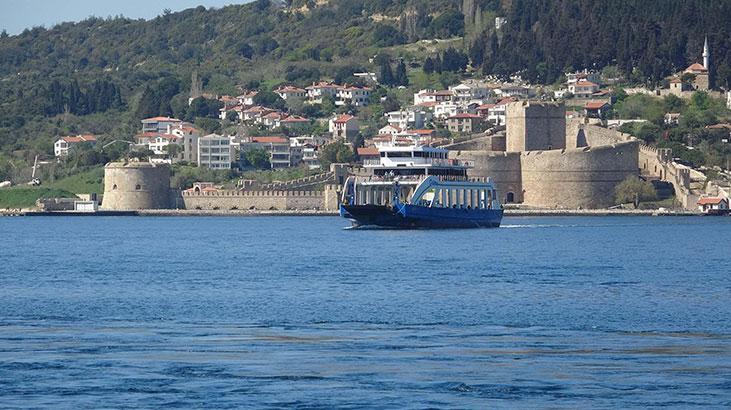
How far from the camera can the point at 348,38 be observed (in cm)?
14575

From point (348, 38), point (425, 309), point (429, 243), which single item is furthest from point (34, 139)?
point (425, 309)

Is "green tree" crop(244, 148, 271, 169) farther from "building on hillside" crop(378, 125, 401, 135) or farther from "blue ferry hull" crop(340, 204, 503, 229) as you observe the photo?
"blue ferry hull" crop(340, 204, 503, 229)

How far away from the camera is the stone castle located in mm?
74750

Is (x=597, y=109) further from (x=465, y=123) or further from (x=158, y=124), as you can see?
(x=158, y=124)

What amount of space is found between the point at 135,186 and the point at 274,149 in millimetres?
11539

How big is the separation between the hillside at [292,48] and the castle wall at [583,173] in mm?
23983

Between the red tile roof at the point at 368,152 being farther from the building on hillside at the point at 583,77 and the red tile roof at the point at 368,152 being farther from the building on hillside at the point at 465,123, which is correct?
the building on hillside at the point at 583,77

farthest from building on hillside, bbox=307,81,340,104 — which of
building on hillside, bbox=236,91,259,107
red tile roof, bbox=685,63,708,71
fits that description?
red tile roof, bbox=685,63,708,71

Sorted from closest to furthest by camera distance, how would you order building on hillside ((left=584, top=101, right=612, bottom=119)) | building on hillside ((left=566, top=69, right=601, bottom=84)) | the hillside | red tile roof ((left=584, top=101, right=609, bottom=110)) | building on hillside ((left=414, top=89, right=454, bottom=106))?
building on hillside ((left=584, top=101, right=612, bottom=119)) < red tile roof ((left=584, top=101, right=609, bottom=110)) < the hillside < building on hillside ((left=566, top=69, right=601, bottom=84)) < building on hillside ((left=414, top=89, right=454, bottom=106))

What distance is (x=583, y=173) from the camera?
7488cm

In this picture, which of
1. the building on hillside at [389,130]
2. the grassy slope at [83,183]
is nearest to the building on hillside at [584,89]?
the building on hillside at [389,130]

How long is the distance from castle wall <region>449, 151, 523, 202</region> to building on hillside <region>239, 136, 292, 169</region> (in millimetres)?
15934

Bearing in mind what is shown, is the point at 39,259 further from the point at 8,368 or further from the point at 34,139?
the point at 34,139

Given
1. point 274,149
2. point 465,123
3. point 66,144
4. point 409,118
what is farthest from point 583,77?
point 66,144
